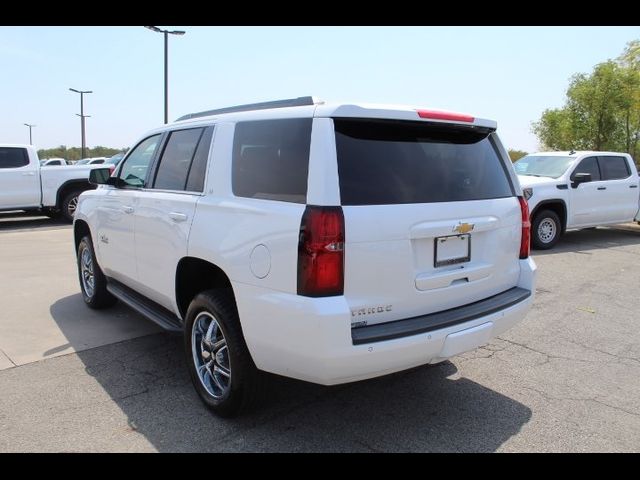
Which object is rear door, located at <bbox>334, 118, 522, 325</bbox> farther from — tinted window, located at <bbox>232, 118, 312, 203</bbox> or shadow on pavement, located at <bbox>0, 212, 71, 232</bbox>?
shadow on pavement, located at <bbox>0, 212, 71, 232</bbox>

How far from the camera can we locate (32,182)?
510 inches

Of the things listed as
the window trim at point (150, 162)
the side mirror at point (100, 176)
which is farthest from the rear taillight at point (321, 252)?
the side mirror at point (100, 176)

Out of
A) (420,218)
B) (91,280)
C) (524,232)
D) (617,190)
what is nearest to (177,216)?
(420,218)

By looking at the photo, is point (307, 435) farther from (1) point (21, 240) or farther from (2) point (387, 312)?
(1) point (21, 240)

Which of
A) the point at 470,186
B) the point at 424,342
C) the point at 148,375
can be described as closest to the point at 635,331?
the point at 470,186

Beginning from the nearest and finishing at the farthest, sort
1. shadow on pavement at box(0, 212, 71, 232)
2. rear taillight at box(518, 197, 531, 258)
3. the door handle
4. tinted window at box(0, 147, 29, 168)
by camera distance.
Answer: the door handle → rear taillight at box(518, 197, 531, 258) → tinted window at box(0, 147, 29, 168) → shadow on pavement at box(0, 212, 71, 232)

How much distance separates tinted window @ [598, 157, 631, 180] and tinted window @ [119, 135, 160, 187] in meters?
9.28

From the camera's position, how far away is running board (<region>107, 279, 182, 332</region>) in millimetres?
3818

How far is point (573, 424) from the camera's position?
3.23 metres

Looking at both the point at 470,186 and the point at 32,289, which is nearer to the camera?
the point at 470,186

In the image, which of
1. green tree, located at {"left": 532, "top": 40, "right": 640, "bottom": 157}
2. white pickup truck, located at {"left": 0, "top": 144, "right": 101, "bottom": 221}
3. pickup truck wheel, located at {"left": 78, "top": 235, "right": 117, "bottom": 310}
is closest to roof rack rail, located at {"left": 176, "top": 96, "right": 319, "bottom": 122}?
pickup truck wheel, located at {"left": 78, "top": 235, "right": 117, "bottom": 310}

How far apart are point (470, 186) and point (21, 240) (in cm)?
1033

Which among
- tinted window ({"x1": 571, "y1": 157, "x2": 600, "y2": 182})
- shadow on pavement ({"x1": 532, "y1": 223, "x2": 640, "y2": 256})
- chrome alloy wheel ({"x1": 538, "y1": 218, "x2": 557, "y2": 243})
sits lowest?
shadow on pavement ({"x1": 532, "y1": 223, "x2": 640, "y2": 256})

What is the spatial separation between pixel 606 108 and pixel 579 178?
15.5m
